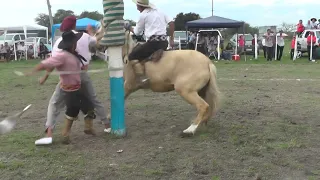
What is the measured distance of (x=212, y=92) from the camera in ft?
22.3

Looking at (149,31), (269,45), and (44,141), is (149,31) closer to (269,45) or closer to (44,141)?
(44,141)

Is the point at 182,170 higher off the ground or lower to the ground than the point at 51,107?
lower

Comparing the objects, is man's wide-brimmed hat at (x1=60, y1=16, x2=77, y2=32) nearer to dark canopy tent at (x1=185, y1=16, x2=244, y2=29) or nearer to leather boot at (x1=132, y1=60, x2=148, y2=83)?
leather boot at (x1=132, y1=60, x2=148, y2=83)

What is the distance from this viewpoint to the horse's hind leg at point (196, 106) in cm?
650

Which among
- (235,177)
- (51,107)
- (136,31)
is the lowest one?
(235,177)

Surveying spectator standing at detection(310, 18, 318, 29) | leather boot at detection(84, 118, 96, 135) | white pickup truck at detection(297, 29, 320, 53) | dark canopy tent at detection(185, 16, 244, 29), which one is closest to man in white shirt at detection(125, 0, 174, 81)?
leather boot at detection(84, 118, 96, 135)

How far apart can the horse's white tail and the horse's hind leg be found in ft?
0.85

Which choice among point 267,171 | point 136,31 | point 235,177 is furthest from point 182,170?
point 136,31

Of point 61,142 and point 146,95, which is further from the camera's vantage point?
Answer: point 146,95

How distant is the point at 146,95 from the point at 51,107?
4.69m

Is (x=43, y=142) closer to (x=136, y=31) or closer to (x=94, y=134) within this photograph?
(x=94, y=134)

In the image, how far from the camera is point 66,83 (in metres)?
5.93

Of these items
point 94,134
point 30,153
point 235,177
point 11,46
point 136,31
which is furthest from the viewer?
point 11,46

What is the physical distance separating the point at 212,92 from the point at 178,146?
48.0 inches
